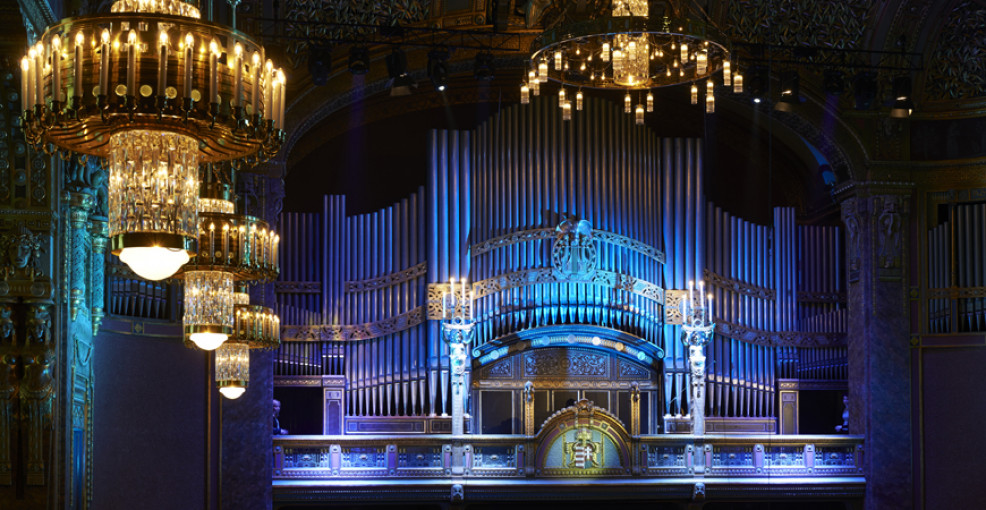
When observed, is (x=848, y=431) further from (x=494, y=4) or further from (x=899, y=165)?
(x=494, y=4)

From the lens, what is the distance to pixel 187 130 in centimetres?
887

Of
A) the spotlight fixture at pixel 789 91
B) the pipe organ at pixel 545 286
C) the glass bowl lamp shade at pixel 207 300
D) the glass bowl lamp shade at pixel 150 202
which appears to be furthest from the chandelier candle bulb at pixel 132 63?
the spotlight fixture at pixel 789 91

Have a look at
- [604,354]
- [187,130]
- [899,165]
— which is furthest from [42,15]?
[899,165]

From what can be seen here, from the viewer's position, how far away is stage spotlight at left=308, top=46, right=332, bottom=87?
21859mm

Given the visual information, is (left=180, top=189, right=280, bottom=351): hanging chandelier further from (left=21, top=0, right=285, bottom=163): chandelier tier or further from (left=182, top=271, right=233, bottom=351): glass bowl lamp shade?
(left=21, top=0, right=285, bottom=163): chandelier tier

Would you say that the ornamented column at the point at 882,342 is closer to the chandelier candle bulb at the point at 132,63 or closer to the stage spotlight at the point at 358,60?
the stage spotlight at the point at 358,60

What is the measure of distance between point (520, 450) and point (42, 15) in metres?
11.1

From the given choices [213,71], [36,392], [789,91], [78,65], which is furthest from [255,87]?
[789,91]

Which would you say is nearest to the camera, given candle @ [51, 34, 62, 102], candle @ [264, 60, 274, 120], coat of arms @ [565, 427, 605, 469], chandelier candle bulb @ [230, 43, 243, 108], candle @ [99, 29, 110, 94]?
candle @ [99, 29, 110, 94]

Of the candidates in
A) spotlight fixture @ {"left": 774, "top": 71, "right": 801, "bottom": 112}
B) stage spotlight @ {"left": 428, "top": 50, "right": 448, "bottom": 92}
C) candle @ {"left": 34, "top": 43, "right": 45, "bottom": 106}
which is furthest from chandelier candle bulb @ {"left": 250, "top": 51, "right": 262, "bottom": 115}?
spotlight fixture @ {"left": 774, "top": 71, "right": 801, "bottom": 112}

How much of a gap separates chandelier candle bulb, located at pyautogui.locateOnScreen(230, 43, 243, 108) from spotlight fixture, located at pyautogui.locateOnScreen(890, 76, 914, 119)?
54.8 ft

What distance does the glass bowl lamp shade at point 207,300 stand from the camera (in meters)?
13.4

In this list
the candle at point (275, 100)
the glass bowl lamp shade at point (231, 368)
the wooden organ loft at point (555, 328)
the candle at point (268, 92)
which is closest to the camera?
the candle at point (268, 92)

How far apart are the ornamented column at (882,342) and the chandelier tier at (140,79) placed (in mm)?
17016
